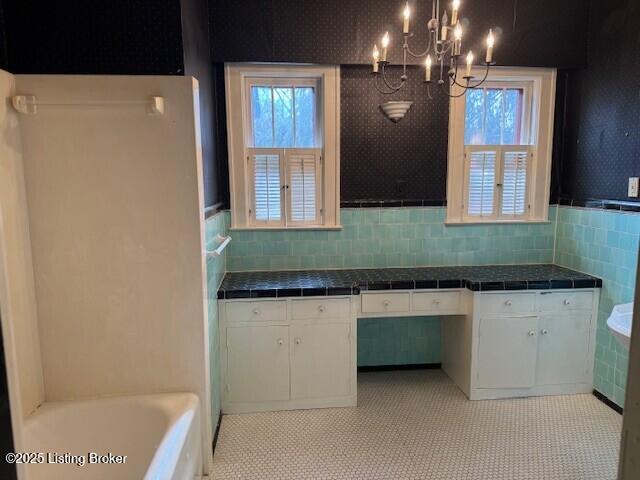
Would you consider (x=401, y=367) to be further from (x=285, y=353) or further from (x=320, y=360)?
(x=285, y=353)

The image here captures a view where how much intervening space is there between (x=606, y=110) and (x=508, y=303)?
4.67 ft

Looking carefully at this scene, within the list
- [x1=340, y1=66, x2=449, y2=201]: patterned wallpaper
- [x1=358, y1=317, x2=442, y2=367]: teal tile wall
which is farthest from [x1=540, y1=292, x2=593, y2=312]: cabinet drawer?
[x1=340, y1=66, x2=449, y2=201]: patterned wallpaper

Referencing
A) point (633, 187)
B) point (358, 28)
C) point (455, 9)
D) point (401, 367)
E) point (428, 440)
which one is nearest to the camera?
point (455, 9)

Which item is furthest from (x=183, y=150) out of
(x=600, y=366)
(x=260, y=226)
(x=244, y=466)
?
(x=600, y=366)

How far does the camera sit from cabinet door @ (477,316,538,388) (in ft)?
9.04

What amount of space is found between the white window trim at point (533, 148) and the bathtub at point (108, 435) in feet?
7.49

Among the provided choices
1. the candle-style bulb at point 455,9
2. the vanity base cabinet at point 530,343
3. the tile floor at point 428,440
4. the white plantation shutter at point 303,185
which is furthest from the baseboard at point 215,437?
the candle-style bulb at point 455,9

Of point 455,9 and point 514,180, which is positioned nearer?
point 455,9

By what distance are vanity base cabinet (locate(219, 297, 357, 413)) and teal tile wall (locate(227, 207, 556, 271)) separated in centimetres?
56

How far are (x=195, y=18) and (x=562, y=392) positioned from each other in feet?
10.6

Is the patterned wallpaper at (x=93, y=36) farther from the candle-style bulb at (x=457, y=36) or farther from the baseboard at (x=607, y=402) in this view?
the baseboard at (x=607, y=402)

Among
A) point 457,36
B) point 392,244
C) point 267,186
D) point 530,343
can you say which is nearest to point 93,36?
point 267,186

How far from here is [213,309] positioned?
244 cm

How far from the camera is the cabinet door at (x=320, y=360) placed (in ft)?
8.69
